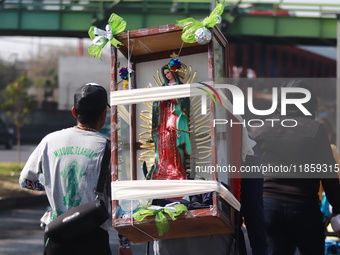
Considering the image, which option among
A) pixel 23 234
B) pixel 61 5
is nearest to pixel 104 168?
pixel 23 234

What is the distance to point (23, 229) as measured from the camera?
51.7 ft

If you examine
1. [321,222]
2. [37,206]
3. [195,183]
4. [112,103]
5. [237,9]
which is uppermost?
[237,9]

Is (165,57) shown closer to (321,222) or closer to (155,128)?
(155,128)

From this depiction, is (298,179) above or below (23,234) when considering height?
above

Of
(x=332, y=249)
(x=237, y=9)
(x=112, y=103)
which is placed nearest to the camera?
(x=112, y=103)

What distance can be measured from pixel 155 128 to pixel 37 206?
1567 centimetres

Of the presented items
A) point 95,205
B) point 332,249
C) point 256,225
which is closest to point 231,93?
point 256,225

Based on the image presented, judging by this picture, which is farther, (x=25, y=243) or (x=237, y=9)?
(x=237, y=9)

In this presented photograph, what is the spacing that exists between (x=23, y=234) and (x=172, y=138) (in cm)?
968

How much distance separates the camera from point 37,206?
2108cm

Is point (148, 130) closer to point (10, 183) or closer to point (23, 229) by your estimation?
point (23, 229)

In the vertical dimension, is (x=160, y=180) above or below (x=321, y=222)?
above

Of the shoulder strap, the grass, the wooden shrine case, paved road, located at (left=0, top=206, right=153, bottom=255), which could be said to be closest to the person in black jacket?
the wooden shrine case

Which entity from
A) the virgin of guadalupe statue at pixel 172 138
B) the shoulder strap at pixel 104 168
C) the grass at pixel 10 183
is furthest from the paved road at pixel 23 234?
the shoulder strap at pixel 104 168
